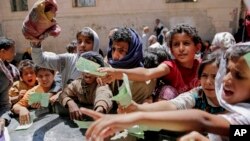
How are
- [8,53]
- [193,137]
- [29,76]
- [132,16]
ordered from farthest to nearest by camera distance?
[132,16], [8,53], [29,76], [193,137]

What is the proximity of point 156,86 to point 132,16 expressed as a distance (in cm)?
944

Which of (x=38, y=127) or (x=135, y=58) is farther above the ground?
(x=135, y=58)

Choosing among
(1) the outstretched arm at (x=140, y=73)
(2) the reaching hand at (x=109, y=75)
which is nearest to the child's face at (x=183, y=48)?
(1) the outstretched arm at (x=140, y=73)

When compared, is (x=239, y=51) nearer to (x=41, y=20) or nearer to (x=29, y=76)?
(x=41, y=20)

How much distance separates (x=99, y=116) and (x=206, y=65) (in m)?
0.79

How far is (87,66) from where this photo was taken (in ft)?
4.96

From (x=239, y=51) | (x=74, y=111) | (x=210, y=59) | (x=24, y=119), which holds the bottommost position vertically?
(x=24, y=119)

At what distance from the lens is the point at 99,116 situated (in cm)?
91

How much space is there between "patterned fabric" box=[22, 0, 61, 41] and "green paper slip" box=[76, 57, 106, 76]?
1.55 feet

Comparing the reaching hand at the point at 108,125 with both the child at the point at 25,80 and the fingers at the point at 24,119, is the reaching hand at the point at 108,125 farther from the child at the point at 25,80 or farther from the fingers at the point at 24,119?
the child at the point at 25,80

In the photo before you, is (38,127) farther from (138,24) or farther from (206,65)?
(138,24)

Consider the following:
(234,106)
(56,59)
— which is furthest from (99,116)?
(56,59)

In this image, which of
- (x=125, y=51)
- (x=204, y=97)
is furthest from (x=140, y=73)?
(x=204, y=97)

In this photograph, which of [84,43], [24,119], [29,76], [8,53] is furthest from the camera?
[8,53]
